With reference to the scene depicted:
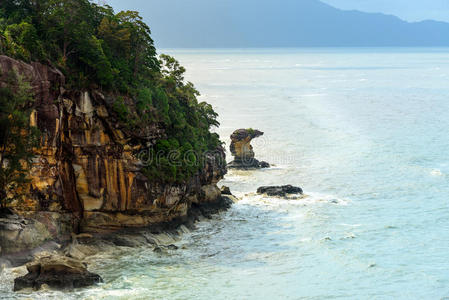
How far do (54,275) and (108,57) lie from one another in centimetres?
1736

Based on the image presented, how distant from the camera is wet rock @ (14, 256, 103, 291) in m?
34.3

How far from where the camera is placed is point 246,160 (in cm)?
7325

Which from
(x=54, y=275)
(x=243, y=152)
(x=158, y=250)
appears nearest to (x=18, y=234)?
(x=54, y=275)

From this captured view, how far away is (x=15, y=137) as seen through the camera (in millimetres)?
36875

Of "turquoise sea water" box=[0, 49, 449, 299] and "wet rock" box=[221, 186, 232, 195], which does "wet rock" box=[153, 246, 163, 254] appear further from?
"wet rock" box=[221, 186, 232, 195]

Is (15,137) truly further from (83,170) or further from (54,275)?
(54,275)

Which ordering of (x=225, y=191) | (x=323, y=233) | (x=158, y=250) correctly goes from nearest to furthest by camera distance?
(x=158, y=250)
(x=323, y=233)
(x=225, y=191)

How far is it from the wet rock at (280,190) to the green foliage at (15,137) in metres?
26.6

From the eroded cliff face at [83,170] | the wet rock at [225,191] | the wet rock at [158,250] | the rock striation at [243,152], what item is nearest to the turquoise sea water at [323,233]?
the wet rock at [158,250]

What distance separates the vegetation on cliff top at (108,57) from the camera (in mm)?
40656

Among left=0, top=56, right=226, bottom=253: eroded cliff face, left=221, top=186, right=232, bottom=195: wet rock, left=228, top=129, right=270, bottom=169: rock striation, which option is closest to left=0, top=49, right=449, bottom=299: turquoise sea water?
left=221, top=186, right=232, bottom=195: wet rock

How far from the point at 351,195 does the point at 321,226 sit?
11.5 metres

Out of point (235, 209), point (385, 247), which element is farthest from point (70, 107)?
point (385, 247)

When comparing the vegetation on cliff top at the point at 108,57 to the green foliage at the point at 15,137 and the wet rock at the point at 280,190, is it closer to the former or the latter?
the green foliage at the point at 15,137
